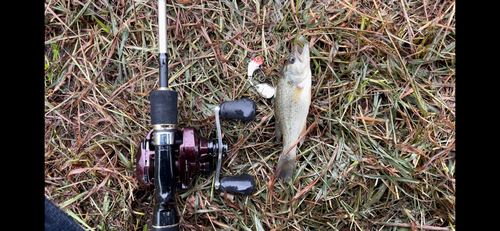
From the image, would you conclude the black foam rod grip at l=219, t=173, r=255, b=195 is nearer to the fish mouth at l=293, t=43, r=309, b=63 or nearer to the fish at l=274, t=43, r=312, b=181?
the fish at l=274, t=43, r=312, b=181

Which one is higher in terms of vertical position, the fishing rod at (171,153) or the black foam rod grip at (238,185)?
the fishing rod at (171,153)

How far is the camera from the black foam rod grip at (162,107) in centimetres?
194

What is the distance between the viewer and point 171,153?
194 centimetres

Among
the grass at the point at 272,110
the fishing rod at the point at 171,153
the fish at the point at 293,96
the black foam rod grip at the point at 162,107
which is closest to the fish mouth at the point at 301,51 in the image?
the fish at the point at 293,96

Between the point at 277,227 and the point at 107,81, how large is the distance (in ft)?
6.60

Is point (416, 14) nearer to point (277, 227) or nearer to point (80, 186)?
point (277, 227)

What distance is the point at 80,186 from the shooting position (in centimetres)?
249

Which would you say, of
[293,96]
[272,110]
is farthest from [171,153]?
[293,96]

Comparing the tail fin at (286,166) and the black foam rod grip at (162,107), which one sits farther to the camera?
the tail fin at (286,166)

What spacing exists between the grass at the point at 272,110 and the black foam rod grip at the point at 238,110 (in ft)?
0.66

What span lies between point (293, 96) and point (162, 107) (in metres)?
1.03

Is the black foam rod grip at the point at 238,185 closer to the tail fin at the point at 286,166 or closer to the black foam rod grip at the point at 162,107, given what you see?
the tail fin at the point at 286,166

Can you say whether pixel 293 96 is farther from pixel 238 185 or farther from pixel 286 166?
pixel 238 185

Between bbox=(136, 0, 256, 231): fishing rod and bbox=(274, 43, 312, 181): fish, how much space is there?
251 millimetres
